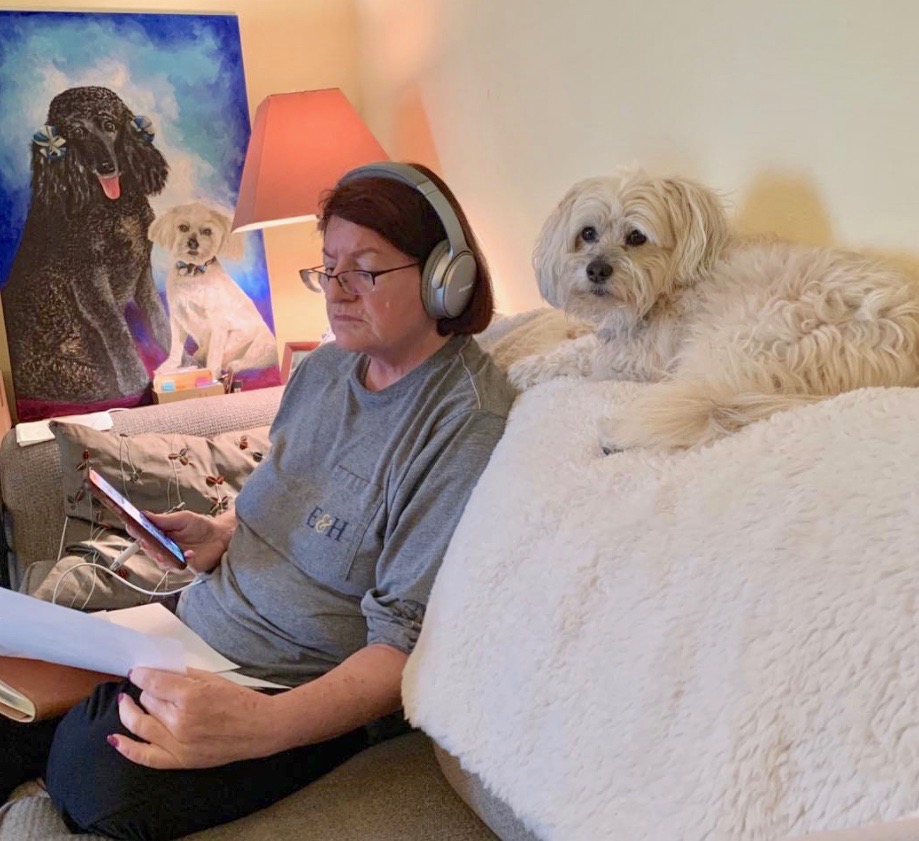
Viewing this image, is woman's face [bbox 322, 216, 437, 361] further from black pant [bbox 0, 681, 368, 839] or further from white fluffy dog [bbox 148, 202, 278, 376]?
white fluffy dog [bbox 148, 202, 278, 376]

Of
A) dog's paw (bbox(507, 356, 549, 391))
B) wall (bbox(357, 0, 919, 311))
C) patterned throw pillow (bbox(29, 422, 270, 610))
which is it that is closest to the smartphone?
patterned throw pillow (bbox(29, 422, 270, 610))

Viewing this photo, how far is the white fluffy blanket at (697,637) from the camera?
551 millimetres

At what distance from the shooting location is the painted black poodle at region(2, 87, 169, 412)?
94.6 inches

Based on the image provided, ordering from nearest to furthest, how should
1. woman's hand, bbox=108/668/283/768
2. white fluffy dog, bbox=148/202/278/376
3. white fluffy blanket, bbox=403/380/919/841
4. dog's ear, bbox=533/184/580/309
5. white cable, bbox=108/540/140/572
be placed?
white fluffy blanket, bbox=403/380/919/841 → woman's hand, bbox=108/668/283/768 → dog's ear, bbox=533/184/580/309 → white cable, bbox=108/540/140/572 → white fluffy dog, bbox=148/202/278/376

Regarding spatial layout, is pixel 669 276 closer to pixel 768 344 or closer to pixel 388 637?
pixel 768 344

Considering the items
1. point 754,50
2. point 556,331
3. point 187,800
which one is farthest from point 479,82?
point 187,800

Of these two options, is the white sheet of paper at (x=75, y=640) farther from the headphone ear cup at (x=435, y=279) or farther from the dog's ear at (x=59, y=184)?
the dog's ear at (x=59, y=184)

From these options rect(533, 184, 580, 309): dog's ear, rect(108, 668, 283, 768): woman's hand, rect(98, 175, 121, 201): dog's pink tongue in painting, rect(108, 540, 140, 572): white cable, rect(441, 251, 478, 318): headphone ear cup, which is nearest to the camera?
rect(108, 668, 283, 768): woman's hand

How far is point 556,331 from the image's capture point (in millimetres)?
1476

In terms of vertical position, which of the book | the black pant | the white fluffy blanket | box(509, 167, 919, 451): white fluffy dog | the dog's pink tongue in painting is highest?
the dog's pink tongue in painting

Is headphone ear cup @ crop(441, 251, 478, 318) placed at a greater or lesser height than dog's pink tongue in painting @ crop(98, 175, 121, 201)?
lesser

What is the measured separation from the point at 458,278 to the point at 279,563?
0.46m

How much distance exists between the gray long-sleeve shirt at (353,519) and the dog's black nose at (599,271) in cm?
19

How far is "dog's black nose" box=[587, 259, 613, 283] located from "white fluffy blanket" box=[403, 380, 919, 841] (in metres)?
0.38
